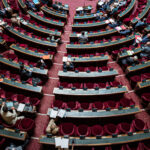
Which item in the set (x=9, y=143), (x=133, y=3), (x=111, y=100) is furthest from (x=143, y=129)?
(x=133, y=3)

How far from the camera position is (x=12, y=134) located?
6383 mm

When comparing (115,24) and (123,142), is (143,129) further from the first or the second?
(115,24)

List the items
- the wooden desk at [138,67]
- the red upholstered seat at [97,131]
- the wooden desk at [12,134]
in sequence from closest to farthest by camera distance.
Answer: the wooden desk at [12,134] → the red upholstered seat at [97,131] → the wooden desk at [138,67]

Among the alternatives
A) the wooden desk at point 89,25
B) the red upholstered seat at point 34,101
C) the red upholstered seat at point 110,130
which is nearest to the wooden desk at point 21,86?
the red upholstered seat at point 34,101

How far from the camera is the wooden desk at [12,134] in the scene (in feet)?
20.7

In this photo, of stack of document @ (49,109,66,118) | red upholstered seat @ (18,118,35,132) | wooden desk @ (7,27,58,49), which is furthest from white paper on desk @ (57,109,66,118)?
wooden desk @ (7,27,58,49)

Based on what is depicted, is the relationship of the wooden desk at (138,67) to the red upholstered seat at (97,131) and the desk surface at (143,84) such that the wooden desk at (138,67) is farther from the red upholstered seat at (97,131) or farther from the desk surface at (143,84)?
the red upholstered seat at (97,131)

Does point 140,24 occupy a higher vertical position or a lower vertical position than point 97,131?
higher

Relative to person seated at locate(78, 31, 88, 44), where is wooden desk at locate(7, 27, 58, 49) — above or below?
below

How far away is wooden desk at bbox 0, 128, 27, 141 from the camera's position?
20.7 ft

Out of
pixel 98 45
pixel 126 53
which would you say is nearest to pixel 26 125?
pixel 98 45

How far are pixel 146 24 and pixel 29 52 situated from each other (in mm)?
9299

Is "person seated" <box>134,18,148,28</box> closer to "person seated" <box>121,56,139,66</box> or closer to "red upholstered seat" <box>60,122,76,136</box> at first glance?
"person seated" <box>121,56,139,66</box>

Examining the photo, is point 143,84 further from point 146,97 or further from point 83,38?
point 83,38
